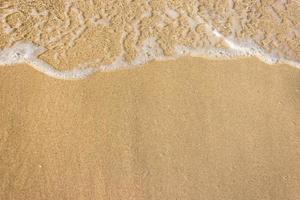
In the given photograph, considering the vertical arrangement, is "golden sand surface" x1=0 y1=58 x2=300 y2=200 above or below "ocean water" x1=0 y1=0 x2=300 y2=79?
below

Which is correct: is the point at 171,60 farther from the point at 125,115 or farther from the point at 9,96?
the point at 9,96

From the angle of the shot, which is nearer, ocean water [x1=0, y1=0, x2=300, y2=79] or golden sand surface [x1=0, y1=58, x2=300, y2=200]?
golden sand surface [x1=0, y1=58, x2=300, y2=200]

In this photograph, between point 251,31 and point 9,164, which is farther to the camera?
point 251,31

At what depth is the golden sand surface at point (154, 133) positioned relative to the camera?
8.47 ft

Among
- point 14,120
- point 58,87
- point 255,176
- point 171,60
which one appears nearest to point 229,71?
point 171,60

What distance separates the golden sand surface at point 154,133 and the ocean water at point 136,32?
145 millimetres

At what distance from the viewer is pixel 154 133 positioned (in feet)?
9.25

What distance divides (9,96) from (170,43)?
130 cm

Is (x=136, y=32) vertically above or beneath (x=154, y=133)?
above

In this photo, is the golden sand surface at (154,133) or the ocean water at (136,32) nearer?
the golden sand surface at (154,133)

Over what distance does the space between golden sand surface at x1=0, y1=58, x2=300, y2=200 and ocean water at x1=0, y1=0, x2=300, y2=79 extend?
15 centimetres

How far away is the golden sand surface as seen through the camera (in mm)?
2582

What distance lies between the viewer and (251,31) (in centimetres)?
363

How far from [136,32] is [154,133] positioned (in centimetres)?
106
